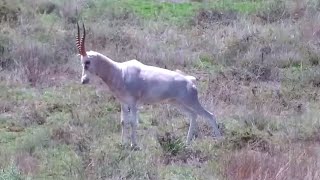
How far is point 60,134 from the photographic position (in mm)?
Answer: 12164

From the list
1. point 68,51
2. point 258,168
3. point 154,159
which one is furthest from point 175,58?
point 258,168

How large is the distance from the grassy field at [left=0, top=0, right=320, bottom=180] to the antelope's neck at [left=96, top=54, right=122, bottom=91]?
0.74m

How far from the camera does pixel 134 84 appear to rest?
1196 cm

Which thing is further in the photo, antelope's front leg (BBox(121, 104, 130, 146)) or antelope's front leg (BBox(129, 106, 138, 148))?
antelope's front leg (BBox(121, 104, 130, 146))

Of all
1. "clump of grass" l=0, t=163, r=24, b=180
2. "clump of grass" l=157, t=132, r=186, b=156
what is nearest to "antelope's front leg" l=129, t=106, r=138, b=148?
"clump of grass" l=157, t=132, r=186, b=156

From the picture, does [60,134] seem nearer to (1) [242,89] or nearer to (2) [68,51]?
(1) [242,89]

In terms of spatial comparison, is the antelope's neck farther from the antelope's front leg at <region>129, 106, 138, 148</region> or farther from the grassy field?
the grassy field

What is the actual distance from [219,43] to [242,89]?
3817 millimetres

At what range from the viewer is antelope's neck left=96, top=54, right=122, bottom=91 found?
12.0m

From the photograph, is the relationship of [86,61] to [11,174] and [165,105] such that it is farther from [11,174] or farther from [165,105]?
[11,174]

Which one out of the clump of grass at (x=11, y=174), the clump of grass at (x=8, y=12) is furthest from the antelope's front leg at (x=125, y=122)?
the clump of grass at (x=8, y=12)

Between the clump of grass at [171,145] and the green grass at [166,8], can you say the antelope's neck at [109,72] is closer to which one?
the clump of grass at [171,145]

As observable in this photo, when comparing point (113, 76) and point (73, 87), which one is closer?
point (113, 76)

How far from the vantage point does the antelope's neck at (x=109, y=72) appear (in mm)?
11953
